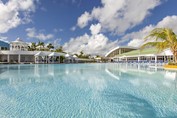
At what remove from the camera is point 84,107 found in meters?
3.80

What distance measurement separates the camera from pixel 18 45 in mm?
40812

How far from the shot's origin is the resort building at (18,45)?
1556 inches

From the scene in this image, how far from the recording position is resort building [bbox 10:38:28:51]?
130 feet

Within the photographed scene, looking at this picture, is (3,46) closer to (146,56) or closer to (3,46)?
(3,46)

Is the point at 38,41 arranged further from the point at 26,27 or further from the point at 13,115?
the point at 13,115

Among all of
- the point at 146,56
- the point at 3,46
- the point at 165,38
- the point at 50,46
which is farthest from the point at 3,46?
the point at 146,56

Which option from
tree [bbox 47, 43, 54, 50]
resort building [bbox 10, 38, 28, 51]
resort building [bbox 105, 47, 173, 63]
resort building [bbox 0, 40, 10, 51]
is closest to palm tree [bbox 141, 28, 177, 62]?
resort building [bbox 105, 47, 173, 63]

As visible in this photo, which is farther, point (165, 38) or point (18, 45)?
point (18, 45)

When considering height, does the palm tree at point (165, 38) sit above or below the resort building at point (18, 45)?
below

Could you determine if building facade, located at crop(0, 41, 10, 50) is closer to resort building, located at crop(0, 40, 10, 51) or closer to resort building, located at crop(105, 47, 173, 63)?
resort building, located at crop(0, 40, 10, 51)

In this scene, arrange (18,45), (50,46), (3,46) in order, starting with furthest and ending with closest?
(50,46) → (18,45) → (3,46)

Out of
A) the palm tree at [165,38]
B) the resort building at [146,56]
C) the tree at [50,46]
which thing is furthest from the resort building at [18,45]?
the palm tree at [165,38]

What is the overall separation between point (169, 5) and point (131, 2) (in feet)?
22.5

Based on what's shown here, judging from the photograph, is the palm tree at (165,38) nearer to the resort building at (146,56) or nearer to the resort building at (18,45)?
the resort building at (146,56)
